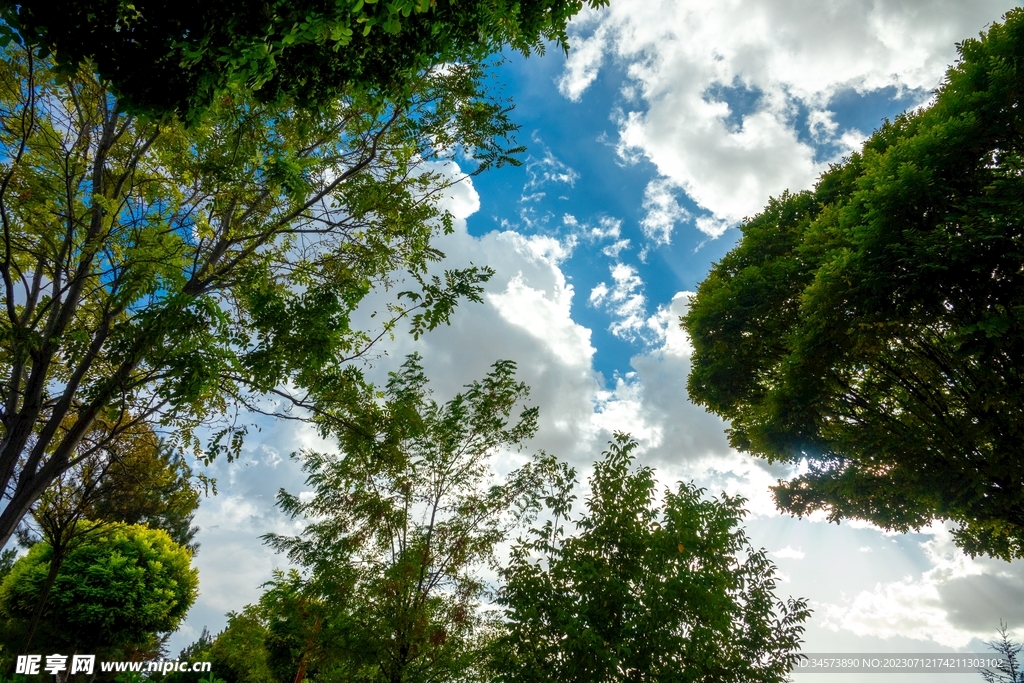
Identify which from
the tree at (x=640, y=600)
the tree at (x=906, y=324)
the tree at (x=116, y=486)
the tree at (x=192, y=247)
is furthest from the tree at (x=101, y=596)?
the tree at (x=906, y=324)

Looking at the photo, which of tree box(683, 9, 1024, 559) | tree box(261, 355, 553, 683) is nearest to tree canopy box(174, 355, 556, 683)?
tree box(261, 355, 553, 683)

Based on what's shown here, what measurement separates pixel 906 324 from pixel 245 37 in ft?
39.7

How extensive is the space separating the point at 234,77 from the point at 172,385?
10.7ft

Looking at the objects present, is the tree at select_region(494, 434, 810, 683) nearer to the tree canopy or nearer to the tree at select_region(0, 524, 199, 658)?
the tree canopy

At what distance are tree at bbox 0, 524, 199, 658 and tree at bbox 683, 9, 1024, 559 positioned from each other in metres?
21.1

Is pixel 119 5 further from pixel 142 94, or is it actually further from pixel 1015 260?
pixel 1015 260

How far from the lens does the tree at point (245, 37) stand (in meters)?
3.44

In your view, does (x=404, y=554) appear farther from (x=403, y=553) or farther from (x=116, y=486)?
(x=116, y=486)

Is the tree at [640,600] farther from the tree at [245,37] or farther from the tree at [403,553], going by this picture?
the tree at [245,37]

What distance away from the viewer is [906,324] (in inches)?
382

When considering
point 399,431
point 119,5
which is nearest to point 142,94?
point 119,5

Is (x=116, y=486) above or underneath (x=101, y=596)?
above

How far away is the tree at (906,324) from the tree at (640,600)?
13.8 ft

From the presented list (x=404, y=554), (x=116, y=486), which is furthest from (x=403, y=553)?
(x=116, y=486)
